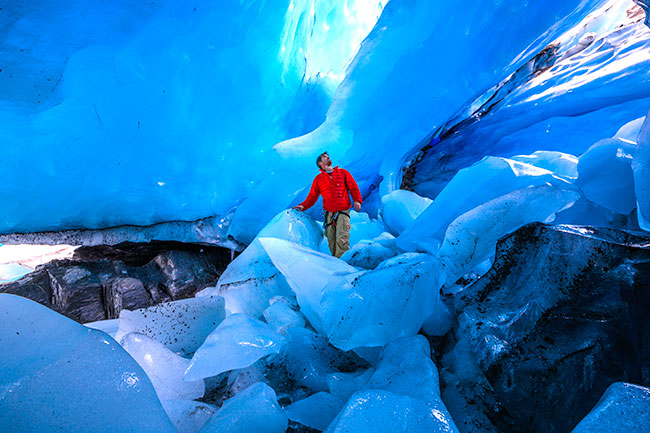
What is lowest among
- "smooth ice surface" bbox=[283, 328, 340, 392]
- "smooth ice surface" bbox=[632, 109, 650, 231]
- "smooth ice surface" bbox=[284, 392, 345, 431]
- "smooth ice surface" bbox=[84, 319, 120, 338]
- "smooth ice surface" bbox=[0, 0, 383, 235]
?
"smooth ice surface" bbox=[84, 319, 120, 338]

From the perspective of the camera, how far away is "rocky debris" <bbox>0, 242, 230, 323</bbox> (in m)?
2.89

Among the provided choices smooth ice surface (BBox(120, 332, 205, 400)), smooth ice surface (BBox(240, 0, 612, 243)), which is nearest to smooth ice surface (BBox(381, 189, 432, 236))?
smooth ice surface (BBox(240, 0, 612, 243))

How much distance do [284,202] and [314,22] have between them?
7.73 feet

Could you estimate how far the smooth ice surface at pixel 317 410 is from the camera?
0.92 metres

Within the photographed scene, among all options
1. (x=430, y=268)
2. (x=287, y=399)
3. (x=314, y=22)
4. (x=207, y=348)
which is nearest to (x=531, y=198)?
(x=430, y=268)

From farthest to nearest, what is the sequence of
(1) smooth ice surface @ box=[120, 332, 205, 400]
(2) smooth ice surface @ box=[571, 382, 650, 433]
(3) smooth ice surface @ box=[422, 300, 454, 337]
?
(3) smooth ice surface @ box=[422, 300, 454, 337] → (1) smooth ice surface @ box=[120, 332, 205, 400] → (2) smooth ice surface @ box=[571, 382, 650, 433]

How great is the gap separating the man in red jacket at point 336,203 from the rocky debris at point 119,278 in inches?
58.6

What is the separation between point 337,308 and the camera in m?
1.21

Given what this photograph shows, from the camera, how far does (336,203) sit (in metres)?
3.07

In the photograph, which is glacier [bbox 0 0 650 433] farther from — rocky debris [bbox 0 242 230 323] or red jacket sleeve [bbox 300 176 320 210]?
red jacket sleeve [bbox 300 176 320 210]

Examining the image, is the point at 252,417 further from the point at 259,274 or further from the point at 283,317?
the point at 259,274

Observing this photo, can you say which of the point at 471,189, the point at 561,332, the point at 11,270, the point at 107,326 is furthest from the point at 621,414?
the point at 11,270

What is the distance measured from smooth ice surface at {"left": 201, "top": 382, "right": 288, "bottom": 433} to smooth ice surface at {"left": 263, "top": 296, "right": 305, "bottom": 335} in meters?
0.57

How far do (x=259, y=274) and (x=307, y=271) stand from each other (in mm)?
737
